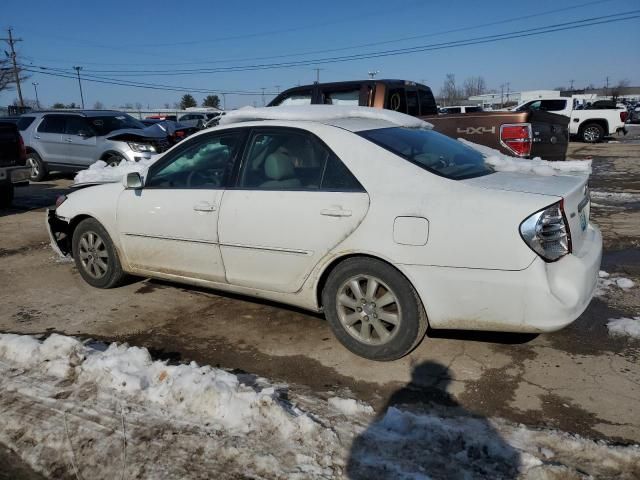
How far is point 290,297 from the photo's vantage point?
3.88 meters

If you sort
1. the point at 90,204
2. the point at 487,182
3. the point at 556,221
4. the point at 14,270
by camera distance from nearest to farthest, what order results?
1. the point at 556,221
2. the point at 487,182
3. the point at 90,204
4. the point at 14,270

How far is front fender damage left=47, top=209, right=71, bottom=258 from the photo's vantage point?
212 inches

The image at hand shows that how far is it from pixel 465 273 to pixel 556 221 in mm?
590

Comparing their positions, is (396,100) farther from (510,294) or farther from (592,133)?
(592,133)

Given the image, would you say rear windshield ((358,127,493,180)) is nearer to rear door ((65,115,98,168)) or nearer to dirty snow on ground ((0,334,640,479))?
dirty snow on ground ((0,334,640,479))

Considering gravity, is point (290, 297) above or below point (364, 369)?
above

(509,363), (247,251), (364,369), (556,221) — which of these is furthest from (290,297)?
(556,221)

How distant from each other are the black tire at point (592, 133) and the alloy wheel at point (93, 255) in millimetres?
23608

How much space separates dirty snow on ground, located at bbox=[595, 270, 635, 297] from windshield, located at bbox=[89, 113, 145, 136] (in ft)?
35.9

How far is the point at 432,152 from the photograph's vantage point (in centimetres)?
383

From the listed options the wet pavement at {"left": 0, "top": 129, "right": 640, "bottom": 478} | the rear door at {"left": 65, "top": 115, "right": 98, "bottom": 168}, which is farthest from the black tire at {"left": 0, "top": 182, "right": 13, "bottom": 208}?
the wet pavement at {"left": 0, "top": 129, "right": 640, "bottom": 478}

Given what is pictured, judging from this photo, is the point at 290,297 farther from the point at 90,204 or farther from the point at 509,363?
the point at 90,204

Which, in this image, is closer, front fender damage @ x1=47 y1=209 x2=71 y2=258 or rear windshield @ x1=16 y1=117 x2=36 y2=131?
front fender damage @ x1=47 y1=209 x2=71 y2=258

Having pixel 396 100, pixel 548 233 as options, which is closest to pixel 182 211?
pixel 548 233
